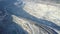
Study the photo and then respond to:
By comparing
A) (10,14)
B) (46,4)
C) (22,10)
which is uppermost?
(46,4)

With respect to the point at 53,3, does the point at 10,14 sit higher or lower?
lower

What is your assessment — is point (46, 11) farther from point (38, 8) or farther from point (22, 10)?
point (22, 10)

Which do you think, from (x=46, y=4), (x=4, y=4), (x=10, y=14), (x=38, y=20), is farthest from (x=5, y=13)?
(x=46, y=4)

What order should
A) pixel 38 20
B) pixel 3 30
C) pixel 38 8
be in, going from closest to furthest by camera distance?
pixel 3 30
pixel 38 20
pixel 38 8

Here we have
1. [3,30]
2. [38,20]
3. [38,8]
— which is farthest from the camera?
[38,8]

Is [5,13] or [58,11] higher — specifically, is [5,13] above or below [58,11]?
below

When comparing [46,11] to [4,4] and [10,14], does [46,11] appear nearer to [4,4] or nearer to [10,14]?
[10,14]

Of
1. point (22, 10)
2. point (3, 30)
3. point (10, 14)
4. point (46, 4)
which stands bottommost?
point (3, 30)

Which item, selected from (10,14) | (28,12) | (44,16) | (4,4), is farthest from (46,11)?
(4,4)

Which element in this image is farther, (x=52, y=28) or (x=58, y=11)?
(x=58, y=11)

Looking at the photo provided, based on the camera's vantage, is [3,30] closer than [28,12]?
Yes
